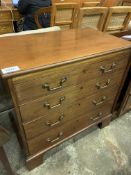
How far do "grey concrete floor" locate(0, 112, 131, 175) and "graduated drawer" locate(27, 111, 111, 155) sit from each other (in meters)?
0.16

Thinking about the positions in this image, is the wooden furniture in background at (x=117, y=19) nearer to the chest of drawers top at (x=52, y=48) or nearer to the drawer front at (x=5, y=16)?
the chest of drawers top at (x=52, y=48)

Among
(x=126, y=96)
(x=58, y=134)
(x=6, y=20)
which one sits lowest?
(x=58, y=134)

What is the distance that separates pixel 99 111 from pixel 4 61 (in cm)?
88

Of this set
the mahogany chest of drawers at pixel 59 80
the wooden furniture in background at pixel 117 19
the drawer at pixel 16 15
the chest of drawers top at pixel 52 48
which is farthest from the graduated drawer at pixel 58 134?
the drawer at pixel 16 15

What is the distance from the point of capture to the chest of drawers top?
68 cm

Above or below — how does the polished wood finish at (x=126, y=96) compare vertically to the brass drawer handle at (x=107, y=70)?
below

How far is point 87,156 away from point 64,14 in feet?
5.15

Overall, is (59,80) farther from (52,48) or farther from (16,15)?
(16,15)

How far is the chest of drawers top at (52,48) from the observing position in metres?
0.68

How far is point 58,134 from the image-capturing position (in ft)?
3.60

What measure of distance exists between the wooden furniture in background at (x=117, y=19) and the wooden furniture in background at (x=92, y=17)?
7 centimetres

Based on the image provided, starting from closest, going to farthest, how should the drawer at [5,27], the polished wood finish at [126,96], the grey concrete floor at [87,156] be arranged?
1. the grey concrete floor at [87,156]
2. the polished wood finish at [126,96]
3. the drawer at [5,27]

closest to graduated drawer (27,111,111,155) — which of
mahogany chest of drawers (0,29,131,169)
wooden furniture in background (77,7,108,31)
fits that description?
mahogany chest of drawers (0,29,131,169)

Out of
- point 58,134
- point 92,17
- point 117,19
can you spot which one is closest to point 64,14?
point 92,17
